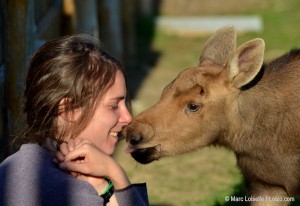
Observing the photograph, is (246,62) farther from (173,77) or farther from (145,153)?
(173,77)

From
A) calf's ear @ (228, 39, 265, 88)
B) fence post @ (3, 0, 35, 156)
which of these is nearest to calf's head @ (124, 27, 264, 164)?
calf's ear @ (228, 39, 265, 88)

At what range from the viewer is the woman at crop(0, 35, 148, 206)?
3.12 m

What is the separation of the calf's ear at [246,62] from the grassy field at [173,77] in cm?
97

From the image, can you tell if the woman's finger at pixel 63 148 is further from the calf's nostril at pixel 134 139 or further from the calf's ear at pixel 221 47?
the calf's ear at pixel 221 47

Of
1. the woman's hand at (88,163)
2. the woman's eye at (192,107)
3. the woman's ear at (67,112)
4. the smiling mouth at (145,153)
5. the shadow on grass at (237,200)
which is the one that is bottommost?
the shadow on grass at (237,200)

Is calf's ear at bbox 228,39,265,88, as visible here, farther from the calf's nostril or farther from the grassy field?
the grassy field

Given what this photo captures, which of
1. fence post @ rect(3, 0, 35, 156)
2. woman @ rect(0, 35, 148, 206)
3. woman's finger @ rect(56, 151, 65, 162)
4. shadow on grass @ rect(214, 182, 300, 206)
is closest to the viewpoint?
woman @ rect(0, 35, 148, 206)

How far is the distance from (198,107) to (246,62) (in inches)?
18.3

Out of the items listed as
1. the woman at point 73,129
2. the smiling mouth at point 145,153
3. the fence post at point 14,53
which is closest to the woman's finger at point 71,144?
the woman at point 73,129

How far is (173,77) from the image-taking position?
481 inches

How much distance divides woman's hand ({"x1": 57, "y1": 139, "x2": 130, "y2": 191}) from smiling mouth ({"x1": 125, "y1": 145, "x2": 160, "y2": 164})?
70.5 inches

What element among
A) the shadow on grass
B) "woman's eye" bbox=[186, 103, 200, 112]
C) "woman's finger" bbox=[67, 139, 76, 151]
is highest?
"woman's finger" bbox=[67, 139, 76, 151]

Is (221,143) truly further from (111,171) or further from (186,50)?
(186,50)

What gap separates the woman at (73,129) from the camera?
3119 mm
